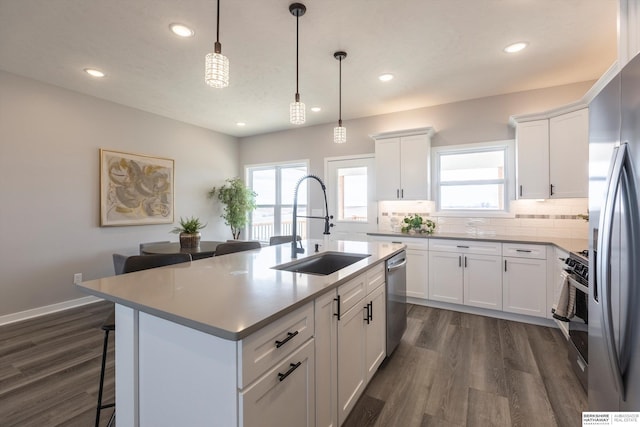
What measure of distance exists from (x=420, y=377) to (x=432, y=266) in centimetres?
175

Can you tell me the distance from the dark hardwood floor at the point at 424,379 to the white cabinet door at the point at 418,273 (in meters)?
0.64

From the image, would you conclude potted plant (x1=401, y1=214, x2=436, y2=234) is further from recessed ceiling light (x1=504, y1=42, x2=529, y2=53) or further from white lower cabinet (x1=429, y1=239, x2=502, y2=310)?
recessed ceiling light (x1=504, y1=42, x2=529, y2=53)

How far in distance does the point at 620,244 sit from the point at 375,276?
→ 133cm

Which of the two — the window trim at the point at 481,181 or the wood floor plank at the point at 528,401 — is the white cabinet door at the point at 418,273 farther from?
the wood floor plank at the point at 528,401

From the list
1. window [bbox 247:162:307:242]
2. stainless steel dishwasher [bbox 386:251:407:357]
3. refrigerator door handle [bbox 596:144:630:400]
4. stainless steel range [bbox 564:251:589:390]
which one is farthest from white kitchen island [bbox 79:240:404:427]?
window [bbox 247:162:307:242]

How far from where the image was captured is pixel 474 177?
159 inches

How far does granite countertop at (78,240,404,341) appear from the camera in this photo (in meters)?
1.01

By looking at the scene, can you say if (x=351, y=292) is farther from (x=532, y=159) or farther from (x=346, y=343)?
(x=532, y=159)

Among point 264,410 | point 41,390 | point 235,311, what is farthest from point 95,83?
point 264,410

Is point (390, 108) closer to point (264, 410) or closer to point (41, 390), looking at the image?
point (264, 410)

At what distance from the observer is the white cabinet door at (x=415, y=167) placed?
3.99 metres

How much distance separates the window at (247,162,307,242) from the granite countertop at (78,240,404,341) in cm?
364

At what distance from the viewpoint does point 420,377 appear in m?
2.22

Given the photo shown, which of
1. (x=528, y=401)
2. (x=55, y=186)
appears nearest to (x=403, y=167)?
(x=528, y=401)
